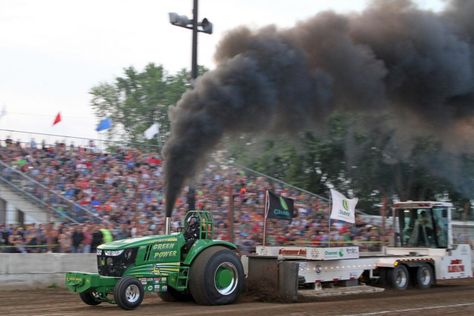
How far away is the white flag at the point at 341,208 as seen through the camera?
1404cm

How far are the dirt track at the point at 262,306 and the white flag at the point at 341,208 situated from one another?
1853 millimetres

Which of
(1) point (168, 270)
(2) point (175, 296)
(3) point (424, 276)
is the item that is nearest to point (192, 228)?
(1) point (168, 270)

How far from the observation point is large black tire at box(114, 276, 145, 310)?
980 centimetres

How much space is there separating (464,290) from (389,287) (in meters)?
1.66

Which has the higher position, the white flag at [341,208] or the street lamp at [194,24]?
the street lamp at [194,24]

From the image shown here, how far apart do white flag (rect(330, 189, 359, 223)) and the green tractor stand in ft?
11.7

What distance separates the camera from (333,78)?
14094 mm

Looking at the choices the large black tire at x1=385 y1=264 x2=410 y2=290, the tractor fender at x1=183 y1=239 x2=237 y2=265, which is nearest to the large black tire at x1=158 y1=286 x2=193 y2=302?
the tractor fender at x1=183 y1=239 x2=237 y2=265

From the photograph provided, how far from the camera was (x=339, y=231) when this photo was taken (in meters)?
20.1

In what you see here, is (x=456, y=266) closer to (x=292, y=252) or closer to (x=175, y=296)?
(x=292, y=252)

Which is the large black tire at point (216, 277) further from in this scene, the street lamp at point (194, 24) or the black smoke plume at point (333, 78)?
the street lamp at point (194, 24)

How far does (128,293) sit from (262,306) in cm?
220

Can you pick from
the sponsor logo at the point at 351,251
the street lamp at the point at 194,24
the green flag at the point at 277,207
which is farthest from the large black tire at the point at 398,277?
the street lamp at the point at 194,24

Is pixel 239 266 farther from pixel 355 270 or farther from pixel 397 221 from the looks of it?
pixel 397 221
